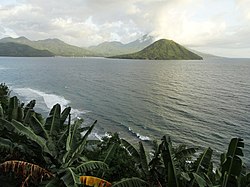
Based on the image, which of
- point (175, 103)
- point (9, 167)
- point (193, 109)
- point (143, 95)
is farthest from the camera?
point (143, 95)

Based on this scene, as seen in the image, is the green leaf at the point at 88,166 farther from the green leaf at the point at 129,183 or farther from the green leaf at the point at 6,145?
the green leaf at the point at 6,145

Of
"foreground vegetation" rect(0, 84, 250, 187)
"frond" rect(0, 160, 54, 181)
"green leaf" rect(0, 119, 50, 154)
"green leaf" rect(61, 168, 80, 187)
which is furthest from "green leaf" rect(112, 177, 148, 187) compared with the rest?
"green leaf" rect(0, 119, 50, 154)

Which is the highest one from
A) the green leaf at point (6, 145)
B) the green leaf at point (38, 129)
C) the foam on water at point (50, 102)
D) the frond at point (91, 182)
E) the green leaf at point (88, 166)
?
the green leaf at point (38, 129)

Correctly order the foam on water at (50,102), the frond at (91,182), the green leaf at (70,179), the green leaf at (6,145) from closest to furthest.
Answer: the green leaf at (70,179)
the frond at (91,182)
the green leaf at (6,145)
the foam on water at (50,102)

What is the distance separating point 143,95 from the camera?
58.5 m

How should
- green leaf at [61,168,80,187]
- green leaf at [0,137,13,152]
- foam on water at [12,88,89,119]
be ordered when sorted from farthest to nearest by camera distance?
foam on water at [12,88,89,119]
green leaf at [0,137,13,152]
green leaf at [61,168,80,187]

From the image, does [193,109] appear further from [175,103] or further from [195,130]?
[195,130]

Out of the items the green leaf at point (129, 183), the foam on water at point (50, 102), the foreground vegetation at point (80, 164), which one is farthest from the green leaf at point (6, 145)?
the foam on water at point (50, 102)

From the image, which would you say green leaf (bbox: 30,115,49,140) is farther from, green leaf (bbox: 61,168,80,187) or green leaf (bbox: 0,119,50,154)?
green leaf (bbox: 61,168,80,187)

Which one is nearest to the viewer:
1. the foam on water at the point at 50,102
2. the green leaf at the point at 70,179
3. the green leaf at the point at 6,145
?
the green leaf at the point at 70,179

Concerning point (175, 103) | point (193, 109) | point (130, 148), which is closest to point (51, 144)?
point (130, 148)

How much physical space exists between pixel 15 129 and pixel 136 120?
29.3m

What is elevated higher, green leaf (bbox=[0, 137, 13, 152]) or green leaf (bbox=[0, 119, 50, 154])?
green leaf (bbox=[0, 119, 50, 154])

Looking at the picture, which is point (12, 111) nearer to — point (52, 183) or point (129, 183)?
point (52, 183)
